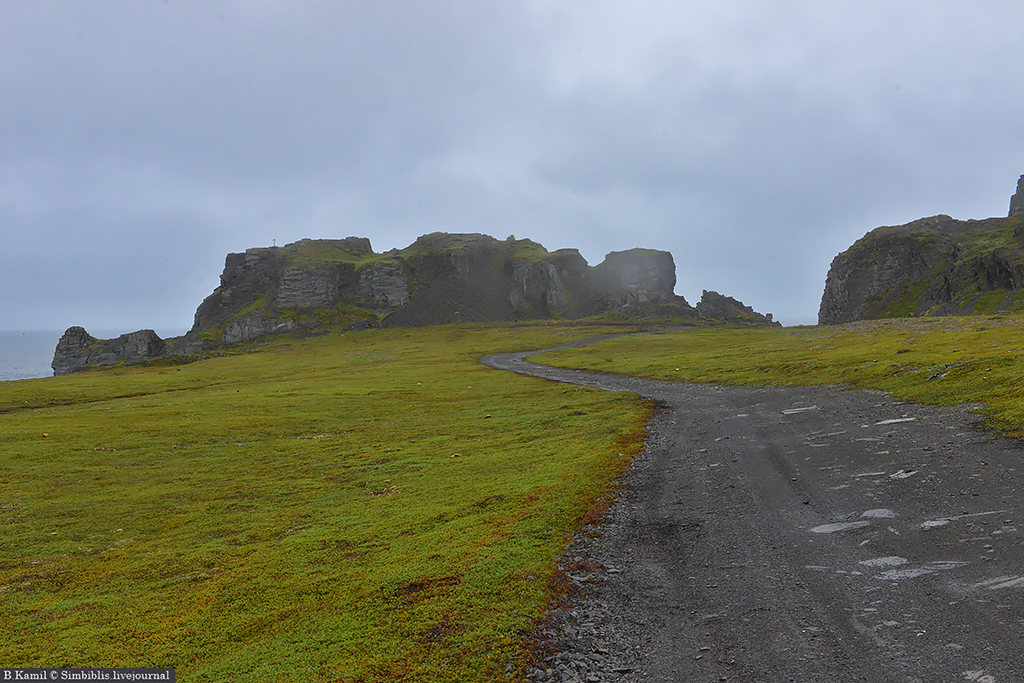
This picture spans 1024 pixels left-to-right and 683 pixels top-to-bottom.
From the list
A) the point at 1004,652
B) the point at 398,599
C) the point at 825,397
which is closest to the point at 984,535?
the point at 1004,652

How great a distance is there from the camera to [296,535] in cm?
1758

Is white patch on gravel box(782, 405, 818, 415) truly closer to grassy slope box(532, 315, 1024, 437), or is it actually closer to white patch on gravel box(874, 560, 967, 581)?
grassy slope box(532, 315, 1024, 437)

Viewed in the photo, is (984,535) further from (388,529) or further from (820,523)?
(388,529)

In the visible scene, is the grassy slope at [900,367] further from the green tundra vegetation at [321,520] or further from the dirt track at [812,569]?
the dirt track at [812,569]

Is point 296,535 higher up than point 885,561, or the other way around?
point 885,561

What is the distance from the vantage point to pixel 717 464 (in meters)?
22.3

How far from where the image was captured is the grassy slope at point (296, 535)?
10336 mm

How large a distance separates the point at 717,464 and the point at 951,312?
18327 centimetres

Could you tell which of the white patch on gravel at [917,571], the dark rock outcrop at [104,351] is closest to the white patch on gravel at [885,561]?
the white patch on gravel at [917,571]

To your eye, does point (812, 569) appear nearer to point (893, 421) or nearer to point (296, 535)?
point (296, 535)

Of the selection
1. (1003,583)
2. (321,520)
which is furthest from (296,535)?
(1003,583)

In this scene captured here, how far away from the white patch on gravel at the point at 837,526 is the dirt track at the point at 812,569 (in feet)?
0.23

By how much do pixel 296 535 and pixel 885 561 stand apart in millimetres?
16767

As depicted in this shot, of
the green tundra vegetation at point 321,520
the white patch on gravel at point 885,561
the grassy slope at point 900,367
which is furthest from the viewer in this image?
the grassy slope at point 900,367
